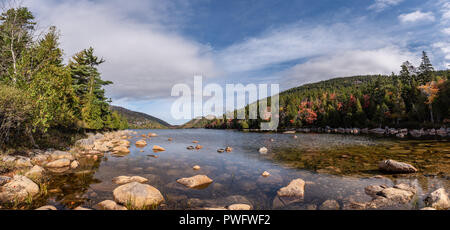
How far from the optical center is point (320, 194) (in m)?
10.2

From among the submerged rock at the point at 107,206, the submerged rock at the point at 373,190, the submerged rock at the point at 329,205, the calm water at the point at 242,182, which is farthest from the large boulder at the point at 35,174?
the submerged rock at the point at 373,190

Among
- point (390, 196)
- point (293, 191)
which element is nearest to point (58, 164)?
point (293, 191)

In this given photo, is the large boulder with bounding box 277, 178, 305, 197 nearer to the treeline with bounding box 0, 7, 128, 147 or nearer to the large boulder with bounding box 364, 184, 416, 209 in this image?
the large boulder with bounding box 364, 184, 416, 209

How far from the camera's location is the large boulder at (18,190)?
8491 millimetres

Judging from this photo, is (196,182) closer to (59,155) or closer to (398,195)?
(398,195)

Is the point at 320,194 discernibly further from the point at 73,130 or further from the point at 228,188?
the point at 73,130

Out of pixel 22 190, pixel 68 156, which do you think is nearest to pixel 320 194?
pixel 22 190

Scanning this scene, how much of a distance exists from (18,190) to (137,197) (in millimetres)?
5722

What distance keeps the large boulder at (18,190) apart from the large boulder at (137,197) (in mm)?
4040

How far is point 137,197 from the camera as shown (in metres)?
8.82

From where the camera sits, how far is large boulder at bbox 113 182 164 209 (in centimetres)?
857

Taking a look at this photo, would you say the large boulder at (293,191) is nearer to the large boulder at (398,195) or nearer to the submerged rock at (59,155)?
the large boulder at (398,195)
